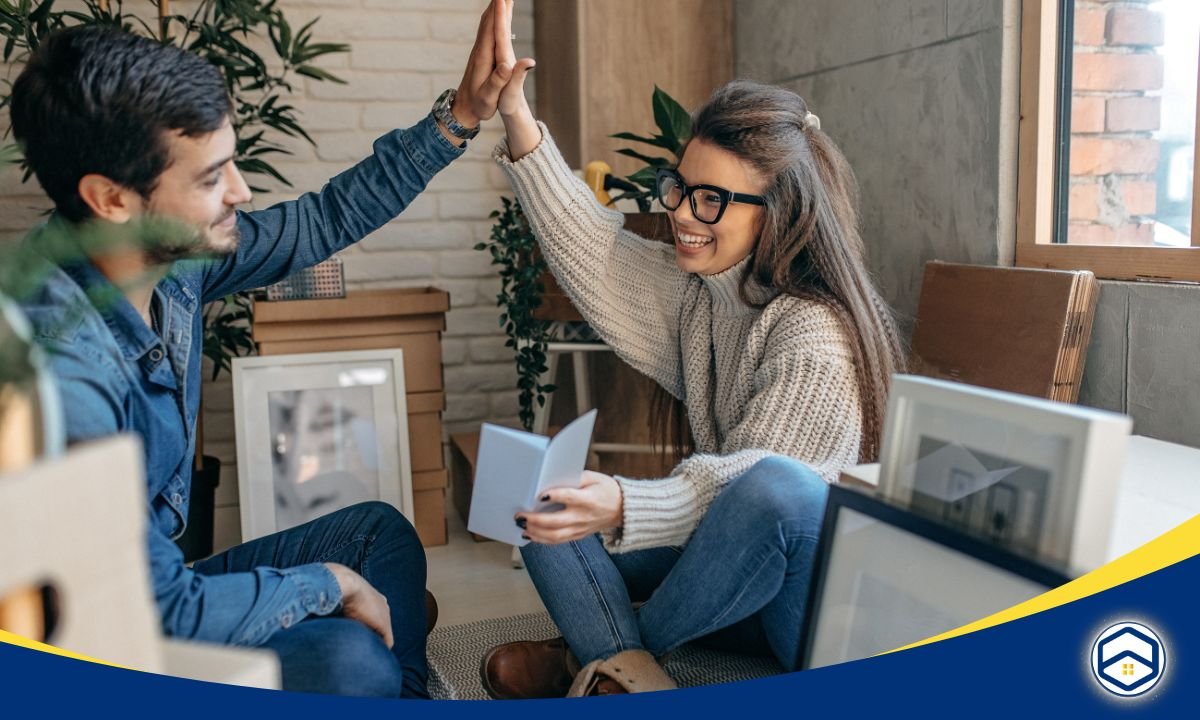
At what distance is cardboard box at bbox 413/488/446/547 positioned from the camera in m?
1.97

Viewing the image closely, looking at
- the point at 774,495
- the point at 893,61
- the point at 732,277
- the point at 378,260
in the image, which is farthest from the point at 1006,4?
the point at 378,260

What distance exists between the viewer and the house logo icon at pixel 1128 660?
22.0 inches

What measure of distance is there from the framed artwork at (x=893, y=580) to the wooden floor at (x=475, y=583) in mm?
1103

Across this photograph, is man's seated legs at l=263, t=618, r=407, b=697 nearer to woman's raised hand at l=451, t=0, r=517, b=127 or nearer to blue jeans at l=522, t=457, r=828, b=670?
blue jeans at l=522, t=457, r=828, b=670

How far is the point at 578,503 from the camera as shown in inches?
35.3

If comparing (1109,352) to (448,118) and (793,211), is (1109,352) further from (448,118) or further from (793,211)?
(448,118)

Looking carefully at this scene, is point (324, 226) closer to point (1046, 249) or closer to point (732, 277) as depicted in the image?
point (732, 277)

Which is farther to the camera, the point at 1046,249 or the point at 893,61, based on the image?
the point at 893,61

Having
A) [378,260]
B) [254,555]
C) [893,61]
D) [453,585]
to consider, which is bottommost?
[453,585]

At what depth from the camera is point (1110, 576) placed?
54 centimetres

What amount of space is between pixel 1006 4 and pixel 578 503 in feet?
3.49

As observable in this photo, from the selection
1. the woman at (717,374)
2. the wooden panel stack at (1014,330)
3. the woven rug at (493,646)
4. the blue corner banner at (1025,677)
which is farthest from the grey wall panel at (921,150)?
the blue corner banner at (1025,677)

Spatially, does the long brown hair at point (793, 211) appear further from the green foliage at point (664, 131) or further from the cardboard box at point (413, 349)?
the cardboard box at point (413, 349)

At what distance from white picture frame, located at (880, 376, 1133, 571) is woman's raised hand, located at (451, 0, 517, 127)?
0.70 m
